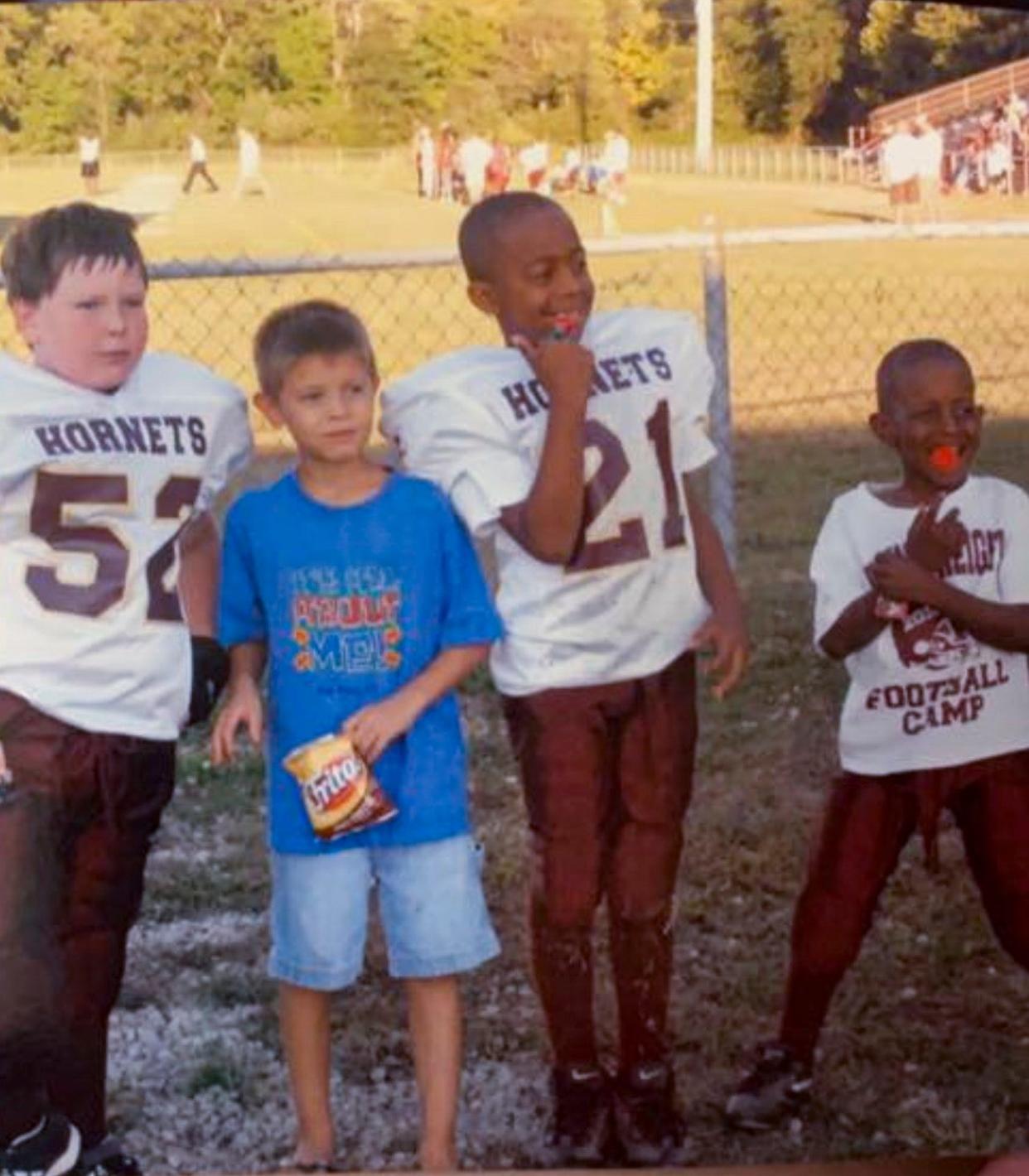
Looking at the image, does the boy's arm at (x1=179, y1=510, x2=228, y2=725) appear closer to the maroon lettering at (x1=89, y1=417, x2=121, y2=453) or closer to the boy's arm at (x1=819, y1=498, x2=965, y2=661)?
the maroon lettering at (x1=89, y1=417, x2=121, y2=453)

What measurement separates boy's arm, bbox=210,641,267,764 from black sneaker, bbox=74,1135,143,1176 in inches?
16.6

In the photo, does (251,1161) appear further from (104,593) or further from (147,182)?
(147,182)

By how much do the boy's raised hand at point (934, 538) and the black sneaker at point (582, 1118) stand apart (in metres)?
0.62

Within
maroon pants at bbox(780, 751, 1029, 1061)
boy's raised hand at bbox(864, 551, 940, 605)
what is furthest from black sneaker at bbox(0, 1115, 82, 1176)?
boy's raised hand at bbox(864, 551, 940, 605)

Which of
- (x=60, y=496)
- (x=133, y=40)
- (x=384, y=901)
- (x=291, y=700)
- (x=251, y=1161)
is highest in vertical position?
(x=133, y=40)

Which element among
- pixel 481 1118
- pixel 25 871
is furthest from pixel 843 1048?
pixel 25 871

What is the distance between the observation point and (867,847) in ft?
9.26

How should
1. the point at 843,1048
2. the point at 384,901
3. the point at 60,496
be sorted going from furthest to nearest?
the point at 843,1048
the point at 384,901
the point at 60,496

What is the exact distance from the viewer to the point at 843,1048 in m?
2.87

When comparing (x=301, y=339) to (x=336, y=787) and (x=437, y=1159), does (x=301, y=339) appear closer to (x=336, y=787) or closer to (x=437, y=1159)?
(x=336, y=787)

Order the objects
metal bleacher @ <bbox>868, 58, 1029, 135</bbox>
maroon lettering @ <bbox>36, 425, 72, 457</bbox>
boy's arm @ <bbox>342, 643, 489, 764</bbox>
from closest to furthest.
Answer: maroon lettering @ <bbox>36, 425, 72, 457</bbox> < boy's arm @ <bbox>342, 643, 489, 764</bbox> < metal bleacher @ <bbox>868, 58, 1029, 135</bbox>

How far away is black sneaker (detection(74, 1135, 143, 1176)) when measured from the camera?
2.71 m

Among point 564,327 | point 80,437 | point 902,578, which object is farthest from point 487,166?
point 902,578

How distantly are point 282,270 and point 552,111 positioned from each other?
0.33m
